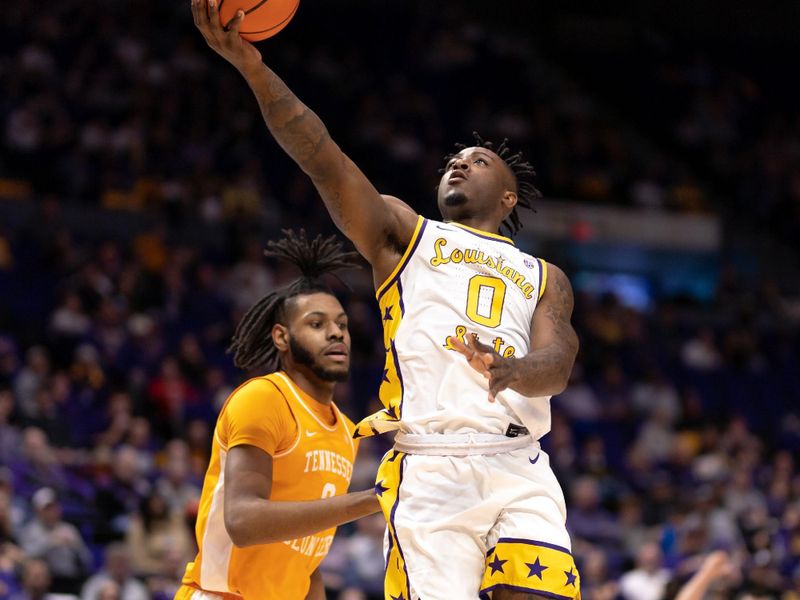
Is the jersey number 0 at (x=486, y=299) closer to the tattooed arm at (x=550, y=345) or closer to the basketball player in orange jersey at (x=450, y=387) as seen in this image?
the basketball player in orange jersey at (x=450, y=387)

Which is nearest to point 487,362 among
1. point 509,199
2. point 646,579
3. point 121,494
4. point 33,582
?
point 509,199

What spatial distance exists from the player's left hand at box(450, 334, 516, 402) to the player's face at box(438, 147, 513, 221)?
91cm

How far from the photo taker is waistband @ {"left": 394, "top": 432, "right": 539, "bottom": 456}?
4.34m

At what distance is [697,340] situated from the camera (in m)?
18.2

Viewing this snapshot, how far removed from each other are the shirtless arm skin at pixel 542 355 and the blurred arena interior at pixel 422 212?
14.3 feet

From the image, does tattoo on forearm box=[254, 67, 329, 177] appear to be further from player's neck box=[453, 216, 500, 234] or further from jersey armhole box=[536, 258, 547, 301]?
jersey armhole box=[536, 258, 547, 301]

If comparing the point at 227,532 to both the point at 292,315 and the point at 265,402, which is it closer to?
the point at 265,402

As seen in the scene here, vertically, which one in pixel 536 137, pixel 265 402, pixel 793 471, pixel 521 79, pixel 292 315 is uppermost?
pixel 521 79

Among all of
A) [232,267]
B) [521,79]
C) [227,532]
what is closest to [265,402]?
[227,532]

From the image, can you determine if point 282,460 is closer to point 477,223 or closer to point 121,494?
point 477,223

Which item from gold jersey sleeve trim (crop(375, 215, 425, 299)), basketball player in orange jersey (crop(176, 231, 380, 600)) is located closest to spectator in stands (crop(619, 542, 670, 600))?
basketball player in orange jersey (crop(176, 231, 380, 600))

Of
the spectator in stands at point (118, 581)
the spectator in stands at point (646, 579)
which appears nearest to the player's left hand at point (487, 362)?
the spectator in stands at point (118, 581)

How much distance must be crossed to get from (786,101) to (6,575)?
765 inches

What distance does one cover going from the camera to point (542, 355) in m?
4.31
